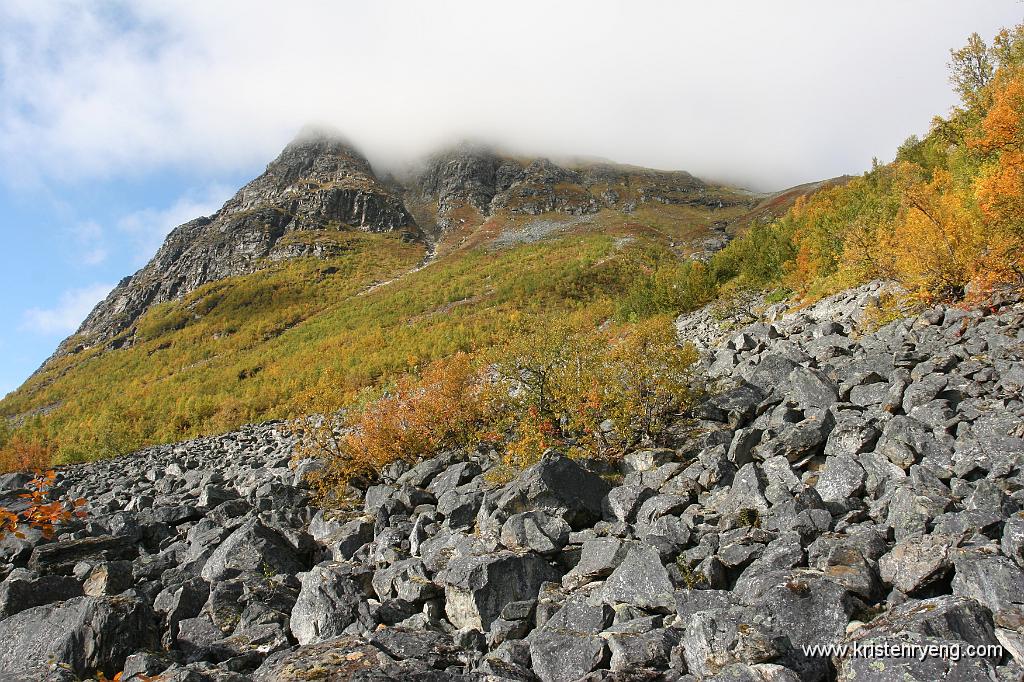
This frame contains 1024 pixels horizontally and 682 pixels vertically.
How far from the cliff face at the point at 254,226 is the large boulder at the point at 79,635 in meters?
112

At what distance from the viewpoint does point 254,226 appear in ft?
420

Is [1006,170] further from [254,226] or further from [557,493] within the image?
[254,226]

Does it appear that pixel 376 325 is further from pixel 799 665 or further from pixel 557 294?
pixel 799 665

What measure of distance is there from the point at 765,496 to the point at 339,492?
1352 cm

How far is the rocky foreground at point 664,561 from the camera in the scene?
5.72 metres

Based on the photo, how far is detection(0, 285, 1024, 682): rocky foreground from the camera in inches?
225

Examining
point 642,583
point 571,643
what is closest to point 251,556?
point 571,643

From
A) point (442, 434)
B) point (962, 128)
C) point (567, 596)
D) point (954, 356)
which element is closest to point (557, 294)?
point (962, 128)

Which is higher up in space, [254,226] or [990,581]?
[254,226]

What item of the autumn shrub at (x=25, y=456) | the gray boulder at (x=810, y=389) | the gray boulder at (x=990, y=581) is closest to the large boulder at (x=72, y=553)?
the gray boulder at (x=990, y=581)

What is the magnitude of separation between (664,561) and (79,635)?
8930 mm

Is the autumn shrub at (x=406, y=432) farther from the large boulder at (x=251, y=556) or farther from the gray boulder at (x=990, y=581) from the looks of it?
the gray boulder at (x=990, y=581)

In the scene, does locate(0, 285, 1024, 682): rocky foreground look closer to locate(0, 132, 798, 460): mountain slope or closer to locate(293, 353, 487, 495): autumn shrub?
locate(293, 353, 487, 495): autumn shrub

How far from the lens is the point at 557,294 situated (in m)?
59.0
